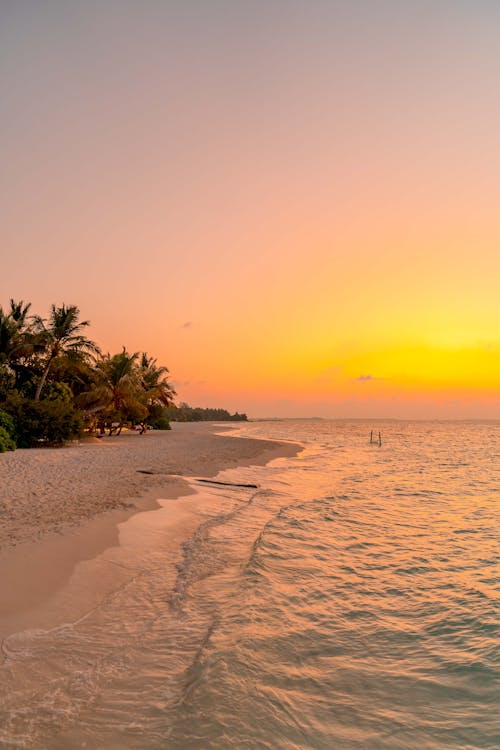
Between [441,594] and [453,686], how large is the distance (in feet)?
8.13

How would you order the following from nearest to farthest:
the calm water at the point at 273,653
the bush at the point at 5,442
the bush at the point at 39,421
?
the calm water at the point at 273,653, the bush at the point at 5,442, the bush at the point at 39,421

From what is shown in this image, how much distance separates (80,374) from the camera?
34469 millimetres

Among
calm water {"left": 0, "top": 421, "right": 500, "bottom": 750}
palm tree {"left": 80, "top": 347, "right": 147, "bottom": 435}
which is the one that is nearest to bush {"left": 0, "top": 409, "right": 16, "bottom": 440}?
palm tree {"left": 80, "top": 347, "right": 147, "bottom": 435}

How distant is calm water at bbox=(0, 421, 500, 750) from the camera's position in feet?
11.2

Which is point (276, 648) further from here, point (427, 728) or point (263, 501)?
point (263, 501)

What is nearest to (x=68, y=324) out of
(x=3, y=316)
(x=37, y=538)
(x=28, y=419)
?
(x=3, y=316)

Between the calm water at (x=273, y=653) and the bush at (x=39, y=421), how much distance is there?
19.7 m

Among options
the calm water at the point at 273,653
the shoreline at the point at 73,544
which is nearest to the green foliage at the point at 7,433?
the shoreline at the point at 73,544

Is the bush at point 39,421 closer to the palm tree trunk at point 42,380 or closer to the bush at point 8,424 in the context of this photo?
the bush at point 8,424

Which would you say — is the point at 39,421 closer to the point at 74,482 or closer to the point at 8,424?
the point at 8,424

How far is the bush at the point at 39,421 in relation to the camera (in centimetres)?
2522

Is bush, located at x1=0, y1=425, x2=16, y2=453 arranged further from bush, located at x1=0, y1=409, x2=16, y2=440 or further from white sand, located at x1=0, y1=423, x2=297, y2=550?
white sand, located at x1=0, y1=423, x2=297, y2=550

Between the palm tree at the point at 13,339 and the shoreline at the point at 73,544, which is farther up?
the palm tree at the point at 13,339

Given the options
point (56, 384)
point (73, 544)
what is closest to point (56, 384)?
point (56, 384)
